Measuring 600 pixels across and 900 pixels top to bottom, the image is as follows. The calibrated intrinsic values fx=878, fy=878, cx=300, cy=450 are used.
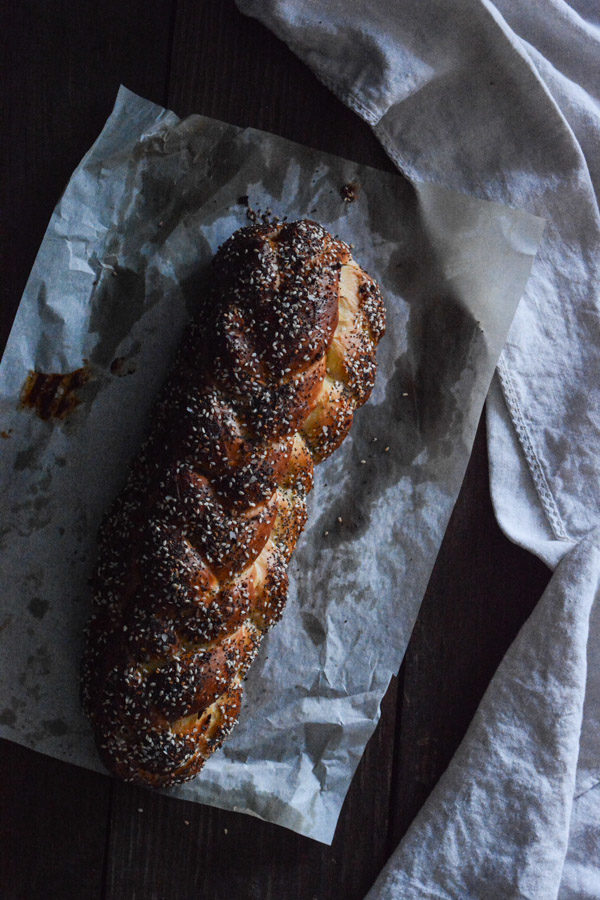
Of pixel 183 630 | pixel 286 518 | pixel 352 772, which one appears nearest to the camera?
pixel 183 630

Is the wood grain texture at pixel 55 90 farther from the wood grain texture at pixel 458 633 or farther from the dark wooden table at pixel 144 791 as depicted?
A: the wood grain texture at pixel 458 633

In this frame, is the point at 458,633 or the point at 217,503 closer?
the point at 217,503

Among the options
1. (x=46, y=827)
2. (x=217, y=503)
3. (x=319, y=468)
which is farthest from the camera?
(x=319, y=468)

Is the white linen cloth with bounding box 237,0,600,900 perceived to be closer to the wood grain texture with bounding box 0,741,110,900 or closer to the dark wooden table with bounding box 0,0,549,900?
the dark wooden table with bounding box 0,0,549,900

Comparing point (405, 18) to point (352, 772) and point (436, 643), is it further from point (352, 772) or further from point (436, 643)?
point (352, 772)

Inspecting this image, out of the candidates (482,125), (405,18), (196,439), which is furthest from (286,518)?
(405,18)

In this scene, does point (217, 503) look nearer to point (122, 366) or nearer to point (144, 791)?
point (122, 366)

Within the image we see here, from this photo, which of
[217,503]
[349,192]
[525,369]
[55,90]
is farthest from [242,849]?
[55,90]
